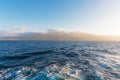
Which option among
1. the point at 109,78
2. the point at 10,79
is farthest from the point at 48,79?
the point at 109,78

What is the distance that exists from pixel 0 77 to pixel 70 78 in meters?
6.26

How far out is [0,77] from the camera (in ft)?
31.8

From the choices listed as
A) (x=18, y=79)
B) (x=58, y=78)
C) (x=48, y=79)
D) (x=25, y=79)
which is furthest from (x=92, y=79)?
(x=18, y=79)

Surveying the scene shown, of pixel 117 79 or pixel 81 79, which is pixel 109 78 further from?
pixel 81 79

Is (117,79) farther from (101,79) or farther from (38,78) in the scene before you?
(38,78)

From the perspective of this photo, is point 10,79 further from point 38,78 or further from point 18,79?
point 38,78

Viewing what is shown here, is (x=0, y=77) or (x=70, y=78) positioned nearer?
(x=70, y=78)

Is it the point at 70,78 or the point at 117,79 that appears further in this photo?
the point at 117,79

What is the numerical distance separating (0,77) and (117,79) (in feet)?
34.5

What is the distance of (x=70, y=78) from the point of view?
9.08 meters

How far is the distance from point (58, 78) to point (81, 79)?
6.42 ft

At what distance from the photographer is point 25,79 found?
29.3 ft

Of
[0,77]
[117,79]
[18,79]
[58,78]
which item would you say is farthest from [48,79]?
[117,79]

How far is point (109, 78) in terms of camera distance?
390 inches
